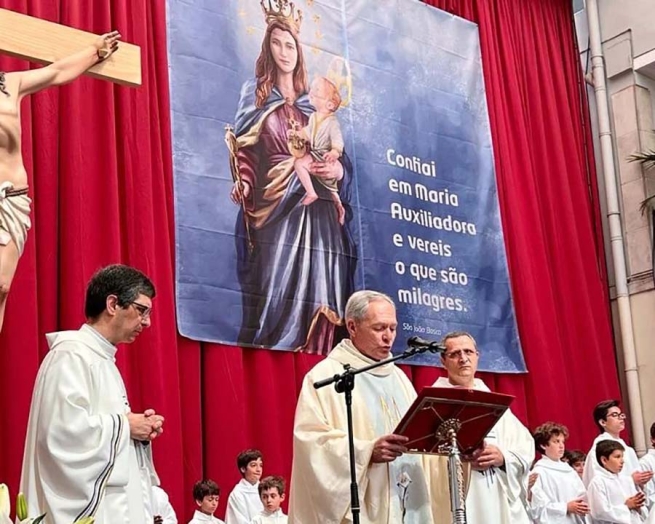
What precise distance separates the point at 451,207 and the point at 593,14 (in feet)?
11.0

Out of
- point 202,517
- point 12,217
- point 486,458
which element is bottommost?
point 202,517

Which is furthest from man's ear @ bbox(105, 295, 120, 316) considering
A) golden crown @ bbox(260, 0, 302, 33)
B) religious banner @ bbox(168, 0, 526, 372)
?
golden crown @ bbox(260, 0, 302, 33)

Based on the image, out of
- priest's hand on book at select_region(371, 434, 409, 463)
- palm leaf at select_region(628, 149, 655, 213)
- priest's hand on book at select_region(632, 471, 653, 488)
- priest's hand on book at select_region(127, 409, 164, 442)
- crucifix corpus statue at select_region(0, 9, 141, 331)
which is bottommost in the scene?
priest's hand on book at select_region(632, 471, 653, 488)

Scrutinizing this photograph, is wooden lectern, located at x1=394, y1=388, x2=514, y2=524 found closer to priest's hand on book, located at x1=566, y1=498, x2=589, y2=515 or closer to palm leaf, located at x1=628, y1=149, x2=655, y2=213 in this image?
priest's hand on book, located at x1=566, y1=498, x2=589, y2=515

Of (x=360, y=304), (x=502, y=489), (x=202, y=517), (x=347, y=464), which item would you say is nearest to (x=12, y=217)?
(x=360, y=304)

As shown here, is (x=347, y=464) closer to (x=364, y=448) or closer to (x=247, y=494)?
(x=364, y=448)

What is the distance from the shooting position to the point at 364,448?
4441mm

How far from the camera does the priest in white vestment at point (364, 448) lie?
14.6ft

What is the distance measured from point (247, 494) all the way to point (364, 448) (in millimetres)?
3685

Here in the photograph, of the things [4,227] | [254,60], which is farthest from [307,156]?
[4,227]

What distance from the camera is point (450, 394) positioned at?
14.1 feet

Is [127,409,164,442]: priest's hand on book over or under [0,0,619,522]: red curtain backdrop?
under

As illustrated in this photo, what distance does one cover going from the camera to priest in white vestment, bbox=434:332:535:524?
504cm

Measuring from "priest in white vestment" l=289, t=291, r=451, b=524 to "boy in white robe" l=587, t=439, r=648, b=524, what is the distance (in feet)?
10.1
